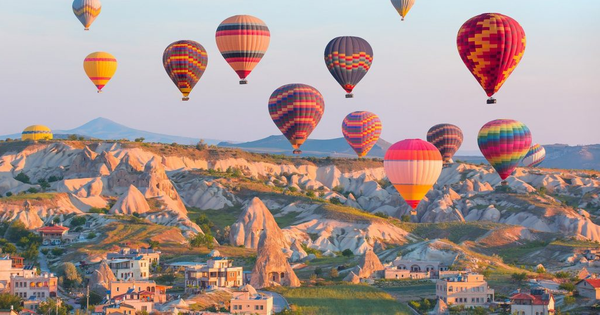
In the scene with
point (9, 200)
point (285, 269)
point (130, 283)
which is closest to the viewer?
point (130, 283)

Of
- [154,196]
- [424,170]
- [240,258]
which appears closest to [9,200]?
[154,196]

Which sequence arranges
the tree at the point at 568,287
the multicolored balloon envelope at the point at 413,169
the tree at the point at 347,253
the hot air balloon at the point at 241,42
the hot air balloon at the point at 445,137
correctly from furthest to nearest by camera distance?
the hot air balloon at the point at 445,137 < the tree at the point at 347,253 < the hot air balloon at the point at 241,42 < the multicolored balloon envelope at the point at 413,169 < the tree at the point at 568,287

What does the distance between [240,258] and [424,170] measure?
1199 inches

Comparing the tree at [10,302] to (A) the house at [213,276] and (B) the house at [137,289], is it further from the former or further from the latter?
(A) the house at [213,276]

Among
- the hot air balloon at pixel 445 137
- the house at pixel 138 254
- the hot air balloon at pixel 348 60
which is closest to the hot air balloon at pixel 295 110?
the hot air balloon at pixel 348 60

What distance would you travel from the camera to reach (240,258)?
14112 centimetres

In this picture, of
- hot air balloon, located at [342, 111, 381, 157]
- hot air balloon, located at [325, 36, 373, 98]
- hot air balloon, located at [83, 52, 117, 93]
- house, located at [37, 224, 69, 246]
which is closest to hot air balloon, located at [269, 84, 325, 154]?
hot air balloon, located at [325, 36, 373, 98]

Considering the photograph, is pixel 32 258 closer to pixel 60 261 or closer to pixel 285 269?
pixel 60 261

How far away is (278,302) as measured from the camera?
359 ft

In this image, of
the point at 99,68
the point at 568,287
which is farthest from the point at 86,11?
the point at 568,287

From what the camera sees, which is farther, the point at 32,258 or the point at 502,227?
the point at 502,227

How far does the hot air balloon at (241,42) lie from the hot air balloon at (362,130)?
4672cm

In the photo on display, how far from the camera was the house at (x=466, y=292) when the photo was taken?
361ft

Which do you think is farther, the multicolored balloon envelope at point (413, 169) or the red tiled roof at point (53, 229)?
the red tiled roof at point (53, 229)
